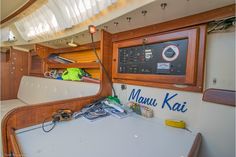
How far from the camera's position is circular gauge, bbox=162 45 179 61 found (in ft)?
2.64

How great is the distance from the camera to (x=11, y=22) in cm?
Result: 207

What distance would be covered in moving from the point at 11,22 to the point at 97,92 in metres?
2.11

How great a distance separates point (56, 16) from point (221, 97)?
1527mm

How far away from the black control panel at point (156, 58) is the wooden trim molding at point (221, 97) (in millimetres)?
221

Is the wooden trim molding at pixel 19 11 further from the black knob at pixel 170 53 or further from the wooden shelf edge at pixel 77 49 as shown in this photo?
the black knob at pixel 170 53

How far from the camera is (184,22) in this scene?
78 centimetres

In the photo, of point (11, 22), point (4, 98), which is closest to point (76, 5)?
point (11, 22)

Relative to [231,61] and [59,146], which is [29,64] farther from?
[231,61]

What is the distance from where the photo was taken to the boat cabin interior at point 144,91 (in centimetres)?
53

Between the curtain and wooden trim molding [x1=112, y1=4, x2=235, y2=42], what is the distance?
289 millimetres

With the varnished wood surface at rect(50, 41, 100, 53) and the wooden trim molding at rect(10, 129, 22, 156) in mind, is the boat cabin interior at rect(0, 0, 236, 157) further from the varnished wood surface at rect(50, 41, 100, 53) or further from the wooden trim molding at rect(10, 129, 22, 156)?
the varnished wood surface at rect(50, 41, 100, 53)

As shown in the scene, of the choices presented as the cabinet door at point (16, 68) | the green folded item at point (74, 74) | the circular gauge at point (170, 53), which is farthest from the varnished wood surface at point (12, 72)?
the circular gauge at point (170, 53)

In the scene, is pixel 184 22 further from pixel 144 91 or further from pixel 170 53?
pixel 144 91

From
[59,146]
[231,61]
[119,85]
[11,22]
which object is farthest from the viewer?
[11,22]
